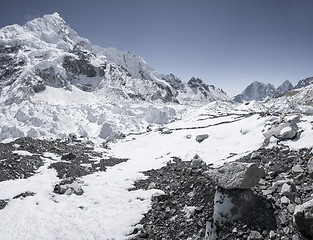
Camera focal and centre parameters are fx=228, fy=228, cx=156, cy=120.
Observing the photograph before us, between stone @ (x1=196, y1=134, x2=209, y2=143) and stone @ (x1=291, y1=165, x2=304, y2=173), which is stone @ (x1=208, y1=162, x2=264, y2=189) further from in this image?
stone @ (x1=196, y1=134, x2=209, y2=143)

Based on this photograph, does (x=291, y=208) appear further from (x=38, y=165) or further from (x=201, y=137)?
(x=38, y=165)

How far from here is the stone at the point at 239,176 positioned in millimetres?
7145

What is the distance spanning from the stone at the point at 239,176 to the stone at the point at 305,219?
1.54 meters

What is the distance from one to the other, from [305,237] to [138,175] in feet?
37.4

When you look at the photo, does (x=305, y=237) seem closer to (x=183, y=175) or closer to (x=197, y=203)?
(x=197, y=203)

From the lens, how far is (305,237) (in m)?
5.73

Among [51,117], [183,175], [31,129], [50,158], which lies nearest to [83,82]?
[51,117]

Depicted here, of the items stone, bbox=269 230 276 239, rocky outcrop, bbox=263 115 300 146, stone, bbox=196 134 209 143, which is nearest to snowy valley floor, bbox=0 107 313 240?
rocky outcrop, bbox=263 115 300 146

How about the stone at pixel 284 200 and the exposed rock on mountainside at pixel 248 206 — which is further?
the stone at pixel 284 200

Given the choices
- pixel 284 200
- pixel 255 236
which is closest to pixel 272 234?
pixel 255 236

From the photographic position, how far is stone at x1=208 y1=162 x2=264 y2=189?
714 centimetres

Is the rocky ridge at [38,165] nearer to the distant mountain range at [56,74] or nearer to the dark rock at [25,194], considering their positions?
the dark rock at [25,194]

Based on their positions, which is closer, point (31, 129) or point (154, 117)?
point (31, 129)

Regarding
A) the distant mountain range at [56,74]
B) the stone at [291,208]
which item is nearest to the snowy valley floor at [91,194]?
the stone at [291,208]
